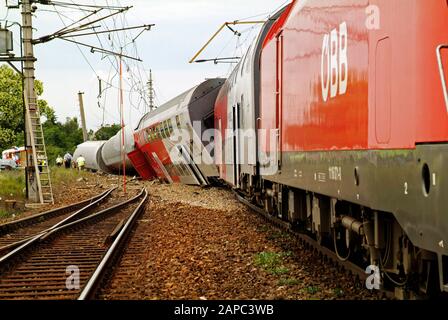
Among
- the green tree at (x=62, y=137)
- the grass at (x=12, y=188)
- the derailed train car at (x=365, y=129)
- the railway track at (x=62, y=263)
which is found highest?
the green tree at (x=62, y=137)

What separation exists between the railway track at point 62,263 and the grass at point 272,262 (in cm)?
207

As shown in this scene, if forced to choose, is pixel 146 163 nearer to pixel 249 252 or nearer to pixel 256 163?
pixel 256 163

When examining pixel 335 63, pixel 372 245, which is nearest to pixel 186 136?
pixel 335 63

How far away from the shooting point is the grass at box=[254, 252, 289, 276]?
8.86 m

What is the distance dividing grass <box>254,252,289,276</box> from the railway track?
6.78 feet

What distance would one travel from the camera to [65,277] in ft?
29.6

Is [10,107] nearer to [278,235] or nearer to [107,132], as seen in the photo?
[107,132]

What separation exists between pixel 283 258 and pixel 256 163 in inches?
128

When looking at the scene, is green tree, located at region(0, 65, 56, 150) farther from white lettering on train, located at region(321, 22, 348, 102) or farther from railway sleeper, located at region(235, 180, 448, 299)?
white lettering on train, located at region(321, 22, 348, 102)

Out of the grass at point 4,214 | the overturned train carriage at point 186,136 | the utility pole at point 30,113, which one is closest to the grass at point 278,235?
the grass at point 4,214

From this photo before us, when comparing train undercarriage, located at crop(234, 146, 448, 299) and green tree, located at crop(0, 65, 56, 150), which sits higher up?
green tree, located at crop(0, 65, 56, 150)

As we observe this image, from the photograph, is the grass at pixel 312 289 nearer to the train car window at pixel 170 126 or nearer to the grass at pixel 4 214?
the grass at pixel 4 214

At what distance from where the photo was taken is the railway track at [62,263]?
811cm

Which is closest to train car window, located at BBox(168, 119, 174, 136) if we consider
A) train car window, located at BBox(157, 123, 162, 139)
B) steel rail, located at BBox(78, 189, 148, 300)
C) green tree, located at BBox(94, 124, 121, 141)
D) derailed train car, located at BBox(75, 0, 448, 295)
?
train car window, located at BBox(157, 123, 162, 139)
